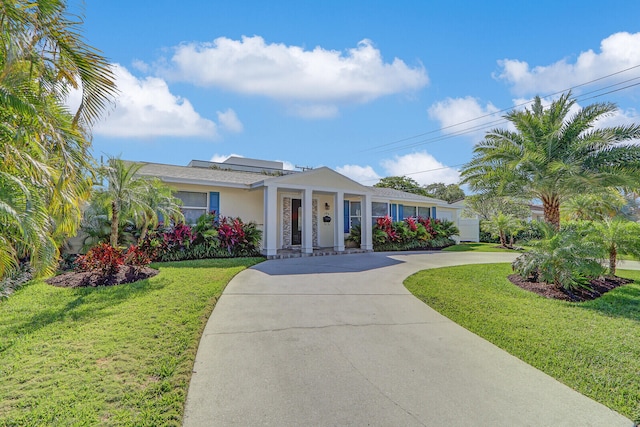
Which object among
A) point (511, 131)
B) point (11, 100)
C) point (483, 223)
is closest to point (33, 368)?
point (11, 100)

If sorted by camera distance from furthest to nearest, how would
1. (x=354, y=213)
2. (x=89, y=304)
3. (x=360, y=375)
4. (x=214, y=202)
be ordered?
(x=354, y=213) < (x=214, y=202) < (x=89, y=304) < (x=360, y=375)

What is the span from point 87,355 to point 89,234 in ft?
26.5

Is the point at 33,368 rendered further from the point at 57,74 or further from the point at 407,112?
the point at 407,112

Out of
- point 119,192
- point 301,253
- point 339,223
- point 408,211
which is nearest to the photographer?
point 119,192

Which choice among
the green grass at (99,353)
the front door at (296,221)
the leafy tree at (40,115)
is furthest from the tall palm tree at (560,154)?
the leafy tree at (40,115)

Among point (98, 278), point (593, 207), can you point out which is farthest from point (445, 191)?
point (98, 278)

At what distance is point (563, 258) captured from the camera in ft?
24.0

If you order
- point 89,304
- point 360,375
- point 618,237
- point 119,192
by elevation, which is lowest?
point 360,375

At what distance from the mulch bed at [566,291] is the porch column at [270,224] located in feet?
25.8

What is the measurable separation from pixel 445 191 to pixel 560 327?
42693mm

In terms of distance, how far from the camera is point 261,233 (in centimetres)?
1291

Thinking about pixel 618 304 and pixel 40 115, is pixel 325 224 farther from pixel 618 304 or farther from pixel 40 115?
pixel 40 115

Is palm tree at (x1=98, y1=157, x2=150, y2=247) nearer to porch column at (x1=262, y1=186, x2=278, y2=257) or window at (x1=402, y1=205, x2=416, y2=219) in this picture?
porch column at (x1=262, y1=186, x2=278, y2=257)

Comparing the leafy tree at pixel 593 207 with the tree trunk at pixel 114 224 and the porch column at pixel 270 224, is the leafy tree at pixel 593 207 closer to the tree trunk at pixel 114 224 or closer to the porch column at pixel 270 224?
the porch column at pixel 270 224
